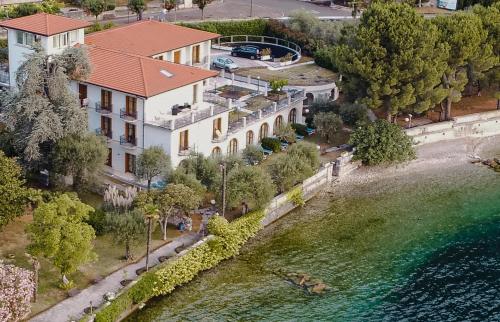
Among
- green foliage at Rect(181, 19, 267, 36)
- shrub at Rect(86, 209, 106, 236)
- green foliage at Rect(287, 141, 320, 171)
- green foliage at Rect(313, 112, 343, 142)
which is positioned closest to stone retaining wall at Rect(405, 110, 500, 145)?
green foliage at Rect(313, 112, 343, 142)

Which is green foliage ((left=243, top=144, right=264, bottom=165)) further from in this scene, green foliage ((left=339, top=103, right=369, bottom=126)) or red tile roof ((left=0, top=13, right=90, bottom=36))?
red tile roof ((left=0, top=13, right=90, bottom=36))

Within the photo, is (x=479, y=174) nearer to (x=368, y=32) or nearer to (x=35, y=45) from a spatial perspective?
(x=368, y=32)

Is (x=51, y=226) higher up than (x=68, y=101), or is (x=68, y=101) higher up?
(x=68, y=101)

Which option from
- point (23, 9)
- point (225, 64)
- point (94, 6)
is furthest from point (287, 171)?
point (23, 9)

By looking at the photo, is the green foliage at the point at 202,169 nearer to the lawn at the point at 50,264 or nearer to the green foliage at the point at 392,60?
the lawn at the point at 50,264

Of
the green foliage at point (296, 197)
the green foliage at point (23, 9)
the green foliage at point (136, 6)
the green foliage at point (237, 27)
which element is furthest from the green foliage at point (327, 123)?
the green foliage at point (23, 9)

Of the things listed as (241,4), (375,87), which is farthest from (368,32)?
(241,4)

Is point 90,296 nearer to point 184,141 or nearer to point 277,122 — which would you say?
point 184,141

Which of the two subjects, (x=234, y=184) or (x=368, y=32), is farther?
(x=368, y=32)
